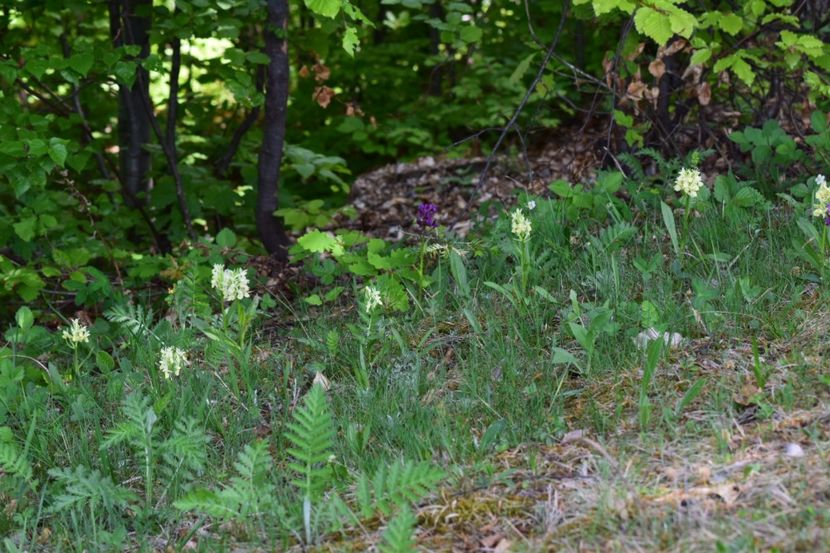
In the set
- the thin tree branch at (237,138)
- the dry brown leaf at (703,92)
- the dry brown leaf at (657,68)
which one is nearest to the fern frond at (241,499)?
the dry brown leaf at (657,68)

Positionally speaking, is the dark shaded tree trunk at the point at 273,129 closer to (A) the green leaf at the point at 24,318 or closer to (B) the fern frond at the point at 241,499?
(A) the green leaf at the point at 24,318

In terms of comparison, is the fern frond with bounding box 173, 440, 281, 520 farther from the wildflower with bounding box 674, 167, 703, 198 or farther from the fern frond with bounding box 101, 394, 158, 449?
the wildflower with bounding box 674, 167, 703, 198

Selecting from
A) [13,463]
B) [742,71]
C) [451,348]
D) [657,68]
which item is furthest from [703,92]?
[13,463]

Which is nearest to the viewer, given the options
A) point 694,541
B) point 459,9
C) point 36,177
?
point 694,541

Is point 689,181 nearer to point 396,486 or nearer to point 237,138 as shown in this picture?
point 396,486

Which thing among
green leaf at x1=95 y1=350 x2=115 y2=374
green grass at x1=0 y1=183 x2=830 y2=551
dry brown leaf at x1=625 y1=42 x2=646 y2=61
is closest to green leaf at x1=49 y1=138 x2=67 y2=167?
green grass at x1=0 y1=183 x2=830 y2=551

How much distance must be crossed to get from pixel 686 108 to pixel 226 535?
415cm

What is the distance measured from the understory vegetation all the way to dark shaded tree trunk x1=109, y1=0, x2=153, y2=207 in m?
0.04

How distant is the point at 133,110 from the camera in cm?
661

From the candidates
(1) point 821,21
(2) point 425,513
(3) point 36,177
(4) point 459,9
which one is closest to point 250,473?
(2) point 425,513

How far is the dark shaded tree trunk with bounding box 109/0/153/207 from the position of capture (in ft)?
19.8

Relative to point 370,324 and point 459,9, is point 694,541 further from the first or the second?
point 459,9

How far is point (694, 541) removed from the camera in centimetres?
203

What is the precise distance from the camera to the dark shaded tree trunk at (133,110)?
19.8ft
